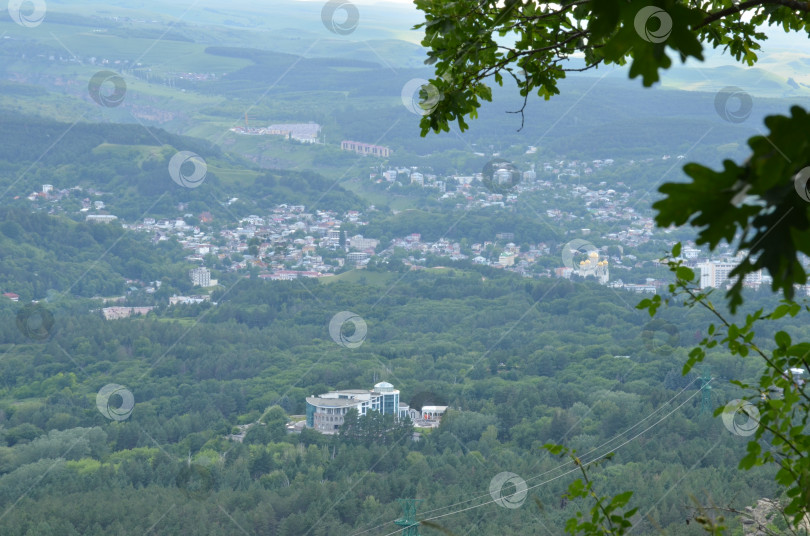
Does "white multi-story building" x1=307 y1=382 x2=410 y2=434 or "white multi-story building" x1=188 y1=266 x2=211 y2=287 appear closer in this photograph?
"white multi-story building" x1=307 y1=382 x2=410 y2=434

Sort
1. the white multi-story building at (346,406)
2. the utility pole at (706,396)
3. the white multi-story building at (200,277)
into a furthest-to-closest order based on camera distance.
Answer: the white multi-story building at (200,277)
the white multi-story building at (346,406)
the utility pole at (706,396)

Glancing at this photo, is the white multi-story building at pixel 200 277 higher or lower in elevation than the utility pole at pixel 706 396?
lower

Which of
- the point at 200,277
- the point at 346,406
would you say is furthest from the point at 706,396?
the point at 200,277

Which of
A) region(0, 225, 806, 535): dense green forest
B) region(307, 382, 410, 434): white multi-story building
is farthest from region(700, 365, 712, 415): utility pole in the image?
region(307, 382, 410, 434): white multi-story building

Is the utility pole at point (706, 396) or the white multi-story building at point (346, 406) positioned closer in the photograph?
the utility pole at point (706, 396)

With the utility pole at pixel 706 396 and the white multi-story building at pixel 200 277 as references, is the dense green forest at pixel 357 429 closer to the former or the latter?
the utility pole at pixel 706 396

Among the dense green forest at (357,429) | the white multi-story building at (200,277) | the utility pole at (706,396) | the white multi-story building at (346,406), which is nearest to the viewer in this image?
the dense green forest at (357,429)

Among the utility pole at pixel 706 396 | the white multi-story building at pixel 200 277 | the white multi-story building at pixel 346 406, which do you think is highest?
the utility pole at pixel 706 396

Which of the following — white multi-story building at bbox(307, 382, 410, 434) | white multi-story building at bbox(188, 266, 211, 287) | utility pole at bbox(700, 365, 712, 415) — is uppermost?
utility pole at bbox(700, 365, 712, 415)

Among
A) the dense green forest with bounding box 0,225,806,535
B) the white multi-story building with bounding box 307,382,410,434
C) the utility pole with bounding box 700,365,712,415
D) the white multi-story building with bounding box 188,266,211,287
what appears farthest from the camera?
the white multi-story building with bounding box 188,266,211,287

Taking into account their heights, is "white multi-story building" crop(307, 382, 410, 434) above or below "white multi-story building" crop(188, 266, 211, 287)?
below

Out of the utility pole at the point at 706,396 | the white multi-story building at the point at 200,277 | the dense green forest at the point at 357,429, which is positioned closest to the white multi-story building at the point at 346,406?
the dense green forest at the point at 357,429

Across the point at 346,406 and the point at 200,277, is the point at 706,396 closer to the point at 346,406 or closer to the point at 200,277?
the point at 346,406

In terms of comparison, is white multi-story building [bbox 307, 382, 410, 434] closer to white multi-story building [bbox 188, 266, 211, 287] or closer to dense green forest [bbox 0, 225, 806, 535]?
dense green forest [bbox 0, 225, 806, 535]
